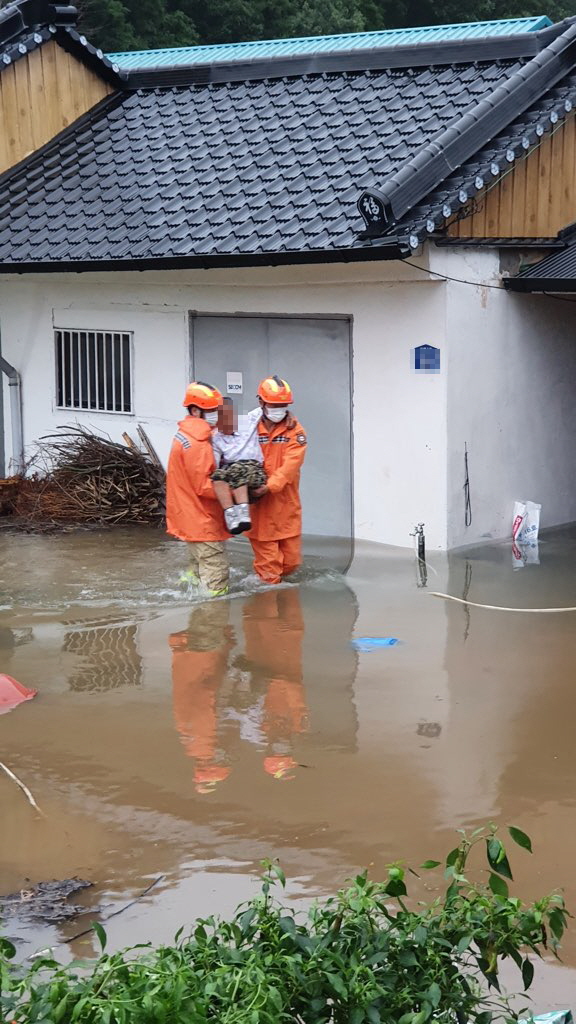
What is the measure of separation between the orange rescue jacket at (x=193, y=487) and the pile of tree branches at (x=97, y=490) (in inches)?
124

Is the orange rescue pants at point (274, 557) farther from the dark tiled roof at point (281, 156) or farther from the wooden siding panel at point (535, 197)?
the wooden siding panel at point (535, 197)

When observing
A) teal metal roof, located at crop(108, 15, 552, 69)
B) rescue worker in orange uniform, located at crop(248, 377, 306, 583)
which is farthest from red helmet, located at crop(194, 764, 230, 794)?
teal metal roof, located at crop(108, 15, 552, 69)

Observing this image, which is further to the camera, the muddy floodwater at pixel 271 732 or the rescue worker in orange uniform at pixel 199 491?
the rescue worker in orange uniform at pixel 199 491

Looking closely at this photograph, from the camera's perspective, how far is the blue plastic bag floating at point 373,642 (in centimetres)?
901

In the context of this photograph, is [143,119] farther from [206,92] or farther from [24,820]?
[24,820]

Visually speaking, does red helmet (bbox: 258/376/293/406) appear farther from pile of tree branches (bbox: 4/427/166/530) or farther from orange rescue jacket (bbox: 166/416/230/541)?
pile of tree branches (bbox: 4/427/166/530)

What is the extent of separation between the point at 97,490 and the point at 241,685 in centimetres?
590

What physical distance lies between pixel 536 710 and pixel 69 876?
10.3 ft

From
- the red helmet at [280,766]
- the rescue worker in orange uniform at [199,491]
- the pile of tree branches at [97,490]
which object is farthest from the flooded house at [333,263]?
the red helmet at [280,766]

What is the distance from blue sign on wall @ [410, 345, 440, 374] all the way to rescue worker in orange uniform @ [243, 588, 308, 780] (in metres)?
2.40

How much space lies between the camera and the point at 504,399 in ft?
40.9

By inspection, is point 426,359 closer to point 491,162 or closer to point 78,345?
point 491,162

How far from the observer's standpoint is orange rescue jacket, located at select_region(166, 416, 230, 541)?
996 centimetres

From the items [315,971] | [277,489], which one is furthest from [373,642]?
[315,971]
